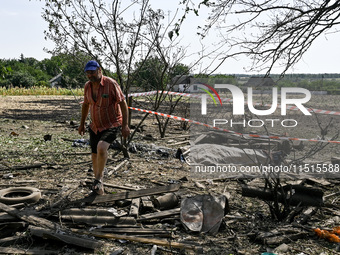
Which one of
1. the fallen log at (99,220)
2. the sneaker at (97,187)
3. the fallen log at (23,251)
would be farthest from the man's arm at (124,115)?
the fallen log at (23,251)

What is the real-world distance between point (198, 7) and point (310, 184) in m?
4.00

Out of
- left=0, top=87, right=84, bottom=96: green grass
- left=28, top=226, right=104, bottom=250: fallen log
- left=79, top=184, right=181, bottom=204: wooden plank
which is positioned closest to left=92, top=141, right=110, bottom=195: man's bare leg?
left=79, top=184, right=181, bottom=204: wooden plank

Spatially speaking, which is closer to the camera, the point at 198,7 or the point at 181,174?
the point at 198,7

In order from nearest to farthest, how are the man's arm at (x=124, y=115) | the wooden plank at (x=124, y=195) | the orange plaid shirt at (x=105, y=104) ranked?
1. the wooden plank at (x=124, y=195)
2. the orange plaid shirt at (x=105, y=104)
3. the man's arm at (x=124, y=115)

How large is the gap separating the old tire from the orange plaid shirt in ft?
4.46

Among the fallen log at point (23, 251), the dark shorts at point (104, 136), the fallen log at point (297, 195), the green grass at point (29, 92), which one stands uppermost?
the green grass at point (29, 92)

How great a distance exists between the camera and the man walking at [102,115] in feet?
18.3

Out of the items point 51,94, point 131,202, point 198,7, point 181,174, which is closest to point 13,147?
point 181,174

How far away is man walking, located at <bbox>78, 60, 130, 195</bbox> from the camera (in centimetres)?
559

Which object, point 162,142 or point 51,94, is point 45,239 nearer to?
point 162,142

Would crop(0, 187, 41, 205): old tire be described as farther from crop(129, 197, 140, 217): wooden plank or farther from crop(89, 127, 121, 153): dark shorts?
crop(129, 197, 140, 217): wooden plank

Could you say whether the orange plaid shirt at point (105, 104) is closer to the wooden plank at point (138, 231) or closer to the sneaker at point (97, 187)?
the sneaker at point (97, 187)

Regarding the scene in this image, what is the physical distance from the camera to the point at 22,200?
5215 millimetres

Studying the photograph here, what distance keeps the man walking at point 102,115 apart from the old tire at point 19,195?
89cm
